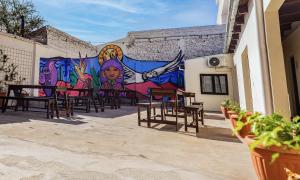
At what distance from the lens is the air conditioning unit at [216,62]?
844 cm

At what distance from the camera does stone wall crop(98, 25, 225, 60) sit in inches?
444

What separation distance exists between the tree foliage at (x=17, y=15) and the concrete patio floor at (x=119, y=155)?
11976mm

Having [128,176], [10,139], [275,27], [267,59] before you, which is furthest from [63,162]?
[275,27]

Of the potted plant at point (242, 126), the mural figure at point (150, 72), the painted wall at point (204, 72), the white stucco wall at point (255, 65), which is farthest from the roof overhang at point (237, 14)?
the mural figure at point (150, 72)

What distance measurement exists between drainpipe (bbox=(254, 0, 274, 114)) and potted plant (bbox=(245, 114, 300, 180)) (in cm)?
167

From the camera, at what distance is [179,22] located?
41.1 feet

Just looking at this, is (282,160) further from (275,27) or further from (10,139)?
(10,139)

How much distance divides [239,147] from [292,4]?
10.2 ft

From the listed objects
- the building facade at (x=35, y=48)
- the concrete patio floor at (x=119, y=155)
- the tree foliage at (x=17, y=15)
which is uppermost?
the tree foliage at (x=17, y=15)

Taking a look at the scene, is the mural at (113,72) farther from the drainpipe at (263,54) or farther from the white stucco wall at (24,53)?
the drainpipe at (263,54)

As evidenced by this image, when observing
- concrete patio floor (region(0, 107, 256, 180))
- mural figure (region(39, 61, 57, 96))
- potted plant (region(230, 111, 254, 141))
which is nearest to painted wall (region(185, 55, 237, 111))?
concrete patio floor (region(0, 107, 256, 180))

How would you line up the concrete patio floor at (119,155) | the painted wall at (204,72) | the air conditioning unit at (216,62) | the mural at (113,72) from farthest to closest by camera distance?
the mural at (113,72) < the painted wall at (204,72) < the air conditioning unit at (216,62) < the concrete patio floor at (119,155)

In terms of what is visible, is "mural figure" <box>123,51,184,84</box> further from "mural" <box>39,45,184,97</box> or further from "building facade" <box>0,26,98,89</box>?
"building facade" <box>0,26,98,89</box>

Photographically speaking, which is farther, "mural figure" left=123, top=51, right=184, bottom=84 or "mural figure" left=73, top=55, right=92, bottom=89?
"mural figure" left=73, top=55, right=92, bottom=89
